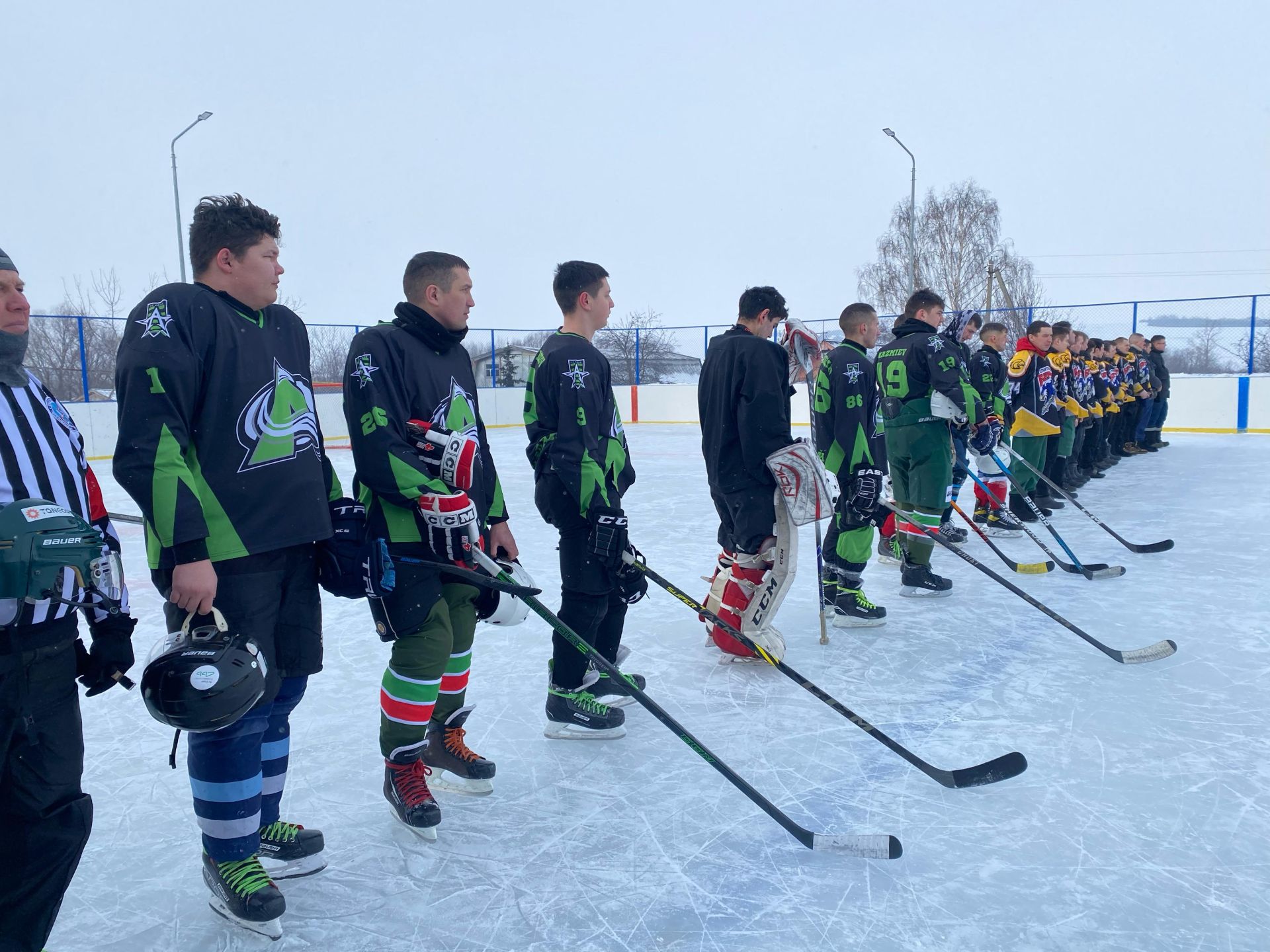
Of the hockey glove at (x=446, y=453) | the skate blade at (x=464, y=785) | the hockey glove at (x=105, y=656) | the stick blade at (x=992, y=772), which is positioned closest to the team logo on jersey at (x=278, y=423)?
the hockey glove at (x=446, y=453)

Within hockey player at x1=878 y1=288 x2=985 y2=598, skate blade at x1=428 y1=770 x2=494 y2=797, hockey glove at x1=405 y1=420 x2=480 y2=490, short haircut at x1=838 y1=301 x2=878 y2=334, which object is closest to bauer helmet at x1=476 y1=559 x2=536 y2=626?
hockey glove at x1=405 y1=420 x2=480 y2=490

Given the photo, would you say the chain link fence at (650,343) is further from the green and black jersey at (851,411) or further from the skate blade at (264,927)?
the skate blade at (264,927)

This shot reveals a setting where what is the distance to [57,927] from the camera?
1848mm

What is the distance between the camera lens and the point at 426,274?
2305 mm

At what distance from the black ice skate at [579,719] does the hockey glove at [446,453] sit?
958mm

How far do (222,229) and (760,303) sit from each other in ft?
6.75

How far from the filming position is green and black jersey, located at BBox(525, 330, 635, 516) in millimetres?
2646

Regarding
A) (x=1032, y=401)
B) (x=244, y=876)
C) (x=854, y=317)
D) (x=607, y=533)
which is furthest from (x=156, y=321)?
(x=1032, y=401)

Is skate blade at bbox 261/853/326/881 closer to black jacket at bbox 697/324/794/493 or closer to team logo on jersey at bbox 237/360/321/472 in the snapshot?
team logo on jersey at bbox 237/360/321/472

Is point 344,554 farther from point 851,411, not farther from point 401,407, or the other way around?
point 851,411

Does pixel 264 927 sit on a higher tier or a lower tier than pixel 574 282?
lower

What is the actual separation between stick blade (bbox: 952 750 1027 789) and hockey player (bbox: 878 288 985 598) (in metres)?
2.13

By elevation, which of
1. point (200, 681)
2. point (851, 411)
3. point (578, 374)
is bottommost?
point (200, 681)

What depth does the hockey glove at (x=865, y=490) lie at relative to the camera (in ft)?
12.7
